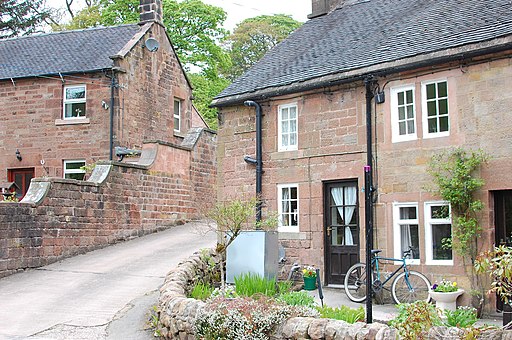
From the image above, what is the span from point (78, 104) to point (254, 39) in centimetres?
2454

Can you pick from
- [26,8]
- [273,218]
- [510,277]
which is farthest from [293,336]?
[26,8]

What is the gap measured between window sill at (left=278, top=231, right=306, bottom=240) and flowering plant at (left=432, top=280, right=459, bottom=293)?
3790 mm

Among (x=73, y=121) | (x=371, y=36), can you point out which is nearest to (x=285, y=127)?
(x=371, y=36)

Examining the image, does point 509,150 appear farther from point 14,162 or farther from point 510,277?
point 14,162

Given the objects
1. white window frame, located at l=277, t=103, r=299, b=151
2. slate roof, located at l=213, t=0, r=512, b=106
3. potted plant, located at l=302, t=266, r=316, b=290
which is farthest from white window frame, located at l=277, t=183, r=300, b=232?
slate roof, located at l=213, t=0, r=512, b=106

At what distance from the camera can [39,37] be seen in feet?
90.9

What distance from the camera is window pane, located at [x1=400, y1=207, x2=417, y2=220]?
13625 mm

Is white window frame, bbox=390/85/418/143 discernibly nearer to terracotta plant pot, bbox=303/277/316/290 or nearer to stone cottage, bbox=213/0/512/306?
stone cottage, bbox=213/0/512/306

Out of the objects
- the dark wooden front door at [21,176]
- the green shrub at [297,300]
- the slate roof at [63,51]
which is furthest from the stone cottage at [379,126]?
the dark wooden front door at [21,176]

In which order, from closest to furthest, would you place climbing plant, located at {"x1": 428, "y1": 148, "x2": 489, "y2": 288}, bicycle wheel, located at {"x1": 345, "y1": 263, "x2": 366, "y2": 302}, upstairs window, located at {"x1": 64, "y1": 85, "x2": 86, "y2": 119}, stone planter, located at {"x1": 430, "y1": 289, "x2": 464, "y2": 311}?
stone planter, located at {"x1": 430, "y1": 289, "x2": 464, "y2": 311} → climbing plant, located at {"x1": 428, "y1": 148, "x2": 489, "y2": 288} → bicycle wheel, located at {"x1": 345, "y1": 263, "x2": 366, "y2": 302} → upstairs window, located at {"x1": 64, "y1": 85, "x2": 86, "y2": 119}

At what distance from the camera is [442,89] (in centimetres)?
1332

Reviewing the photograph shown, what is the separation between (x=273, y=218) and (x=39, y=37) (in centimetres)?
1670

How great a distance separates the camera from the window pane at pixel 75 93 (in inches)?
943

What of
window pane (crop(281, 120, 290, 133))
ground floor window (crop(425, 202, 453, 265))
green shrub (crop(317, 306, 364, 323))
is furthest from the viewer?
window pane (crop(281, 120, 290, 133))
